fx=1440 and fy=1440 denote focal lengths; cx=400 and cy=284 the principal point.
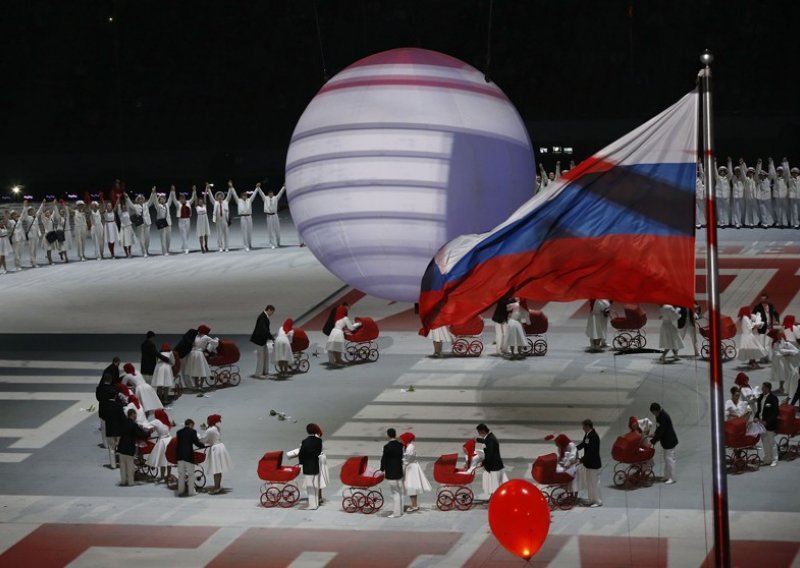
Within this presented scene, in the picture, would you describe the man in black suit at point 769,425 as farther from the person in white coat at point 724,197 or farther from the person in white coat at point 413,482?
the person in white coat at point 724,197

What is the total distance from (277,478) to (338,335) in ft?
22.5

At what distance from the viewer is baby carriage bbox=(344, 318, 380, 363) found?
2483 cm

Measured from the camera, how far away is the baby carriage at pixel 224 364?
2345cm

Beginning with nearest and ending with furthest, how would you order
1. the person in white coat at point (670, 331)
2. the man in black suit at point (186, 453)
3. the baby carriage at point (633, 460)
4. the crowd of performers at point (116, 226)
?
the baby carriage at point (633, 460)
the man in black suit at point (186, 453)
the person in white coat at point (670, 331)
the crowd of performers at point (116, 226)

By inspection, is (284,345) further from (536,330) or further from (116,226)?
(116,226)

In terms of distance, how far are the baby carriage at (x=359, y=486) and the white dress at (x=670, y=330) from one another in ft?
25.8

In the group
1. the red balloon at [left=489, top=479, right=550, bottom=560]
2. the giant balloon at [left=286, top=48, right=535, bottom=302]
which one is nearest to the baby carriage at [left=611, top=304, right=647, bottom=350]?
the red balloon at [left=489, top=479, right=550, bottom=560]

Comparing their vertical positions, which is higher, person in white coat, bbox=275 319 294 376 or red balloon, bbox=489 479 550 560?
person in white coat, bbox=275 319 294 376

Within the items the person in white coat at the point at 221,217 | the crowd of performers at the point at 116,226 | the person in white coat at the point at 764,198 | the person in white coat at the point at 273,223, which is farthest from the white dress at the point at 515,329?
the person in white coat at the point at 764,198

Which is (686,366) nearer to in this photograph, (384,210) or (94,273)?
→ (384,210)

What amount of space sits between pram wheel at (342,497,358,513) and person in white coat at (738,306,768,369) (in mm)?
8785

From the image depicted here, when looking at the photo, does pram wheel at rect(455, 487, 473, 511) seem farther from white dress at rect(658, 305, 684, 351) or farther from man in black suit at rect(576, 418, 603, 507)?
white dress at rect(658, 305, 684, 351)

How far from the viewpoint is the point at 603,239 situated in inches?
397

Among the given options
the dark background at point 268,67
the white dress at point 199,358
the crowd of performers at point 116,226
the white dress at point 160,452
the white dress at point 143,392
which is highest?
the dark background at point 268,67
